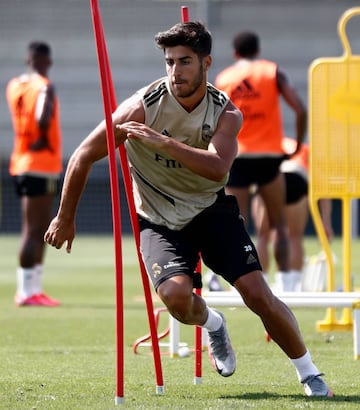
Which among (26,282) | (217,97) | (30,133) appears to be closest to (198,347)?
(217,97)

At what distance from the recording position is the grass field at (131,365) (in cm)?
592

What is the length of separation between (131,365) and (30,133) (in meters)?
5.29

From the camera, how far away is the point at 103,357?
7.94m

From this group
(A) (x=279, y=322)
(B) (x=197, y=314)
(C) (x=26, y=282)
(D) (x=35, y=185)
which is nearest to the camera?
(A) (x=279, y=322)

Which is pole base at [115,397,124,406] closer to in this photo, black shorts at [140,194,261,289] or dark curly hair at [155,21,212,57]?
black shorts at [140,194,261,289]

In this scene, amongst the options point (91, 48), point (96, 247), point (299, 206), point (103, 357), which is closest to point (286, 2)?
point (91, 48)

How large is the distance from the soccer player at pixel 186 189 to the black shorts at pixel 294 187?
6319 mm

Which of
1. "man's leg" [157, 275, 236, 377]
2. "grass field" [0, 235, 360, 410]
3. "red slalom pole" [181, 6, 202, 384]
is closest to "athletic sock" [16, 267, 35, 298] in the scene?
"grass field" [0, 235, 360, 410]

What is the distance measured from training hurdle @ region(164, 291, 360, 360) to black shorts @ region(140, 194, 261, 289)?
1.25 metres

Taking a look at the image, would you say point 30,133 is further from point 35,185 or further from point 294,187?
point 294,187

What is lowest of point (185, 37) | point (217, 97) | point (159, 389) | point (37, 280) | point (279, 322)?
point (37, 280)

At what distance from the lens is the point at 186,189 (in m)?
6.22

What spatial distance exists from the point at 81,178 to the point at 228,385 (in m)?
1.51

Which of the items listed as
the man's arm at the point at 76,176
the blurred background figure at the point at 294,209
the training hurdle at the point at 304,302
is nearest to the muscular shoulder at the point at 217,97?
the man's arm at the point at 76,176
